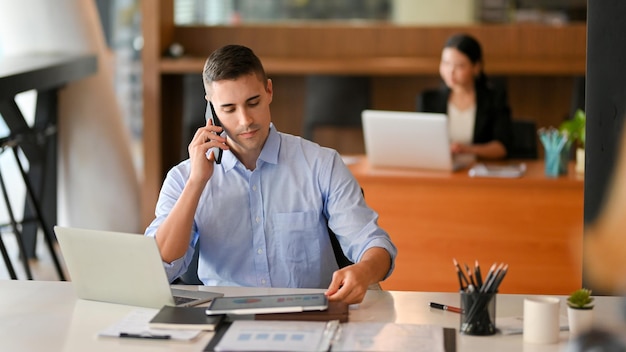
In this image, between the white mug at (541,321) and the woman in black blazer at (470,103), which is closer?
the white mug at (541,321)

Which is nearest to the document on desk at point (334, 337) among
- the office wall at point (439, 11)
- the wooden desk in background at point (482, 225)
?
the wooden desk in background at point (482, 225)

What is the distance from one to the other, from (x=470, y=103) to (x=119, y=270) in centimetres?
304

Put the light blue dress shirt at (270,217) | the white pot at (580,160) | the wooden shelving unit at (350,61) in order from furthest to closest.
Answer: the wooden shelving unit at (350,61)
the white pot at (580,160)
the light blue dress shirt at (270,217)

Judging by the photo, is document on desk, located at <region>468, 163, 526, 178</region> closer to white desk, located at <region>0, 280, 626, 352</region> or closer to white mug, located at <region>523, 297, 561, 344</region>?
white desk, located at <region>0, 280, 626, 352</region>

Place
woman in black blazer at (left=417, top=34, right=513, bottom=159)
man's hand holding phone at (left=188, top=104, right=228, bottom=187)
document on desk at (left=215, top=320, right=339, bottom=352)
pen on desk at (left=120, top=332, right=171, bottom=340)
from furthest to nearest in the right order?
woman in black blazer at (left=417, top=34, right=513, bottom=159) → man's hand holding phone at (left=188, top=104, right=228, bottom=187) → pen on desk at (left=120, top=332, right=171, bottom=340) → document on desk at (left=215, top=320, right=339, bottom=352)

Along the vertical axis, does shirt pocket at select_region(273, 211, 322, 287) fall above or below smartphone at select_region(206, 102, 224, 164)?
below

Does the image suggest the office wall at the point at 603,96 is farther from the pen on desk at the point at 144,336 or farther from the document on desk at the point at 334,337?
the pen on desk at the point at 144,336

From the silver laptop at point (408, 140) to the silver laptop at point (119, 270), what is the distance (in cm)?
213

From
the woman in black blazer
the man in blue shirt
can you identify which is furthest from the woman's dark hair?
the man in blue shirt

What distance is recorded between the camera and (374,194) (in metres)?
4.34

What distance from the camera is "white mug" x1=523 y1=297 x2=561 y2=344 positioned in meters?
1.88

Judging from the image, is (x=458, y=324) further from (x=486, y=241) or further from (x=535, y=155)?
(x=535, y=155)

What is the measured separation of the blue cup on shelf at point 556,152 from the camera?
13.8ft

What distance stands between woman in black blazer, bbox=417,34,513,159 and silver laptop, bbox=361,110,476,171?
38 cm
